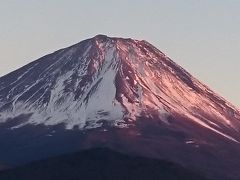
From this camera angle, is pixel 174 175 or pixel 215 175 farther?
pixel 215 175

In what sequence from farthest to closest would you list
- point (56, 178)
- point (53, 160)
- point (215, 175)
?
point (215, 175) → point (53, 160) → point (56, 178)

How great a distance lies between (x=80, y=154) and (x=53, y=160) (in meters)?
5.90

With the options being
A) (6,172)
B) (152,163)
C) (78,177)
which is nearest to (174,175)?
(152,163)

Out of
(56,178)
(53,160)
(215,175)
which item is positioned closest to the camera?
(56,178)

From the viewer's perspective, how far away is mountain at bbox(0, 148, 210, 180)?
113 metres

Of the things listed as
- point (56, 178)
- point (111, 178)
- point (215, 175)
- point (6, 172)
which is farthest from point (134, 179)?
point (215, 175)

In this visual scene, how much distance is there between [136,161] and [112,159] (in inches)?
143

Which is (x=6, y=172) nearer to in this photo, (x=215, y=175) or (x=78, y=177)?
(x=78, y=177)

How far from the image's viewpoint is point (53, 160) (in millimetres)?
121938

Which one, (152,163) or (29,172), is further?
(152,163)

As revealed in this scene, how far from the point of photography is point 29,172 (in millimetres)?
115188

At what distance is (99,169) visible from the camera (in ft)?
385

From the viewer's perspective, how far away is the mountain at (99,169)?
113 m

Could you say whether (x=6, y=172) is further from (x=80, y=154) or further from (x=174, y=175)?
(x=174, y=175)
